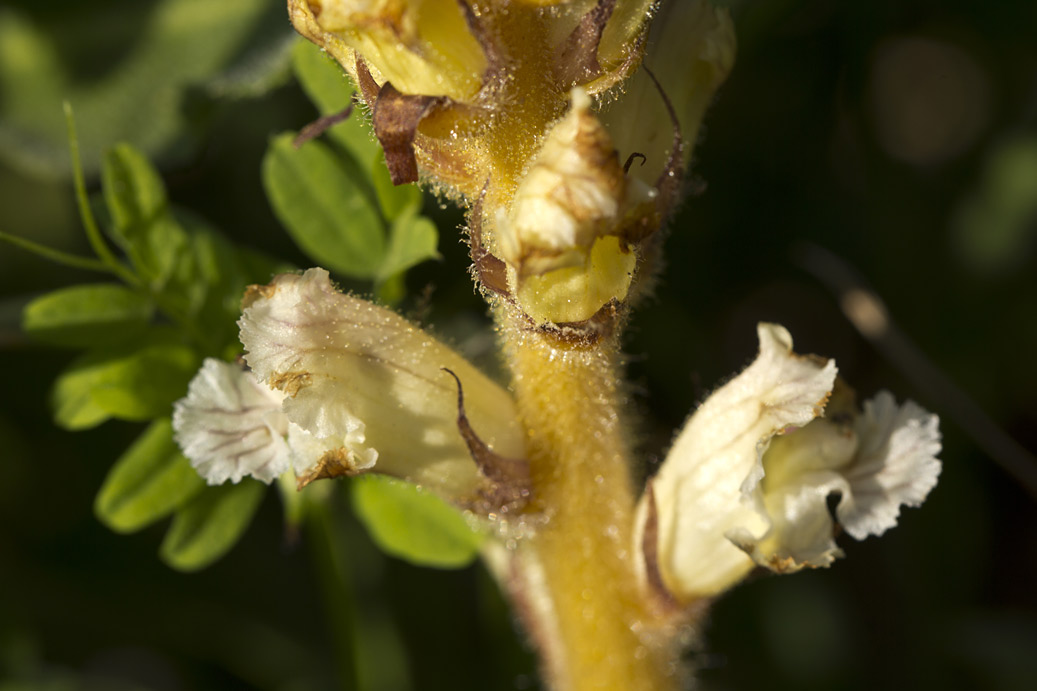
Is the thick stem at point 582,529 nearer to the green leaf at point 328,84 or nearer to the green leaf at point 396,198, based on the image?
the green leaf at point 396,198

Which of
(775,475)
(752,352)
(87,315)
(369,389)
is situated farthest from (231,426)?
(752,352)

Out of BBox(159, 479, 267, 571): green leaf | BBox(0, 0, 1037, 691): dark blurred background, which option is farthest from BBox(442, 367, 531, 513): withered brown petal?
BBox(0, 0, 1037, 691): dark blurred background

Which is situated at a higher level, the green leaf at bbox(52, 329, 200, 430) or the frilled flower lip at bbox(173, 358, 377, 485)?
the frilled flower lip at bbox(173, 358, 377, 485)

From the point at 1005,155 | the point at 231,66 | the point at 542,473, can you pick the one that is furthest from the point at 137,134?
the point at 1005,155

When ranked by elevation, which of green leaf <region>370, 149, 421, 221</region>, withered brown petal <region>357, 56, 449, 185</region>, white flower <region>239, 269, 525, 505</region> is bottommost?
white flower <region>239, 269, 525, 505</region>

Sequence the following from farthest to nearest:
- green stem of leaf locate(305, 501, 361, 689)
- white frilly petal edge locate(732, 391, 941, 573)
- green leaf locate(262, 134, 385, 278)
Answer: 1. green stem of leaf locate(305, 501, 361, 689)
2. green leaf locate(262, 134, 385, 278)
3. white frilly petal edge locate(732, 391, 941, 573)

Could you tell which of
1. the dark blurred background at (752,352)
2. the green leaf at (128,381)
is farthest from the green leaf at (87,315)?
the dark blurred background at (752,352)

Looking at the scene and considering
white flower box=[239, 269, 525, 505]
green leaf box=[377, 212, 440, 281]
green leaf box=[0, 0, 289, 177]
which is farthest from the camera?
green leaf box=[0, 0, 289, 177]

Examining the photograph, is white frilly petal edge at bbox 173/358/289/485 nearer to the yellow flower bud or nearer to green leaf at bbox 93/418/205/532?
green leaf at bbox 93/418/205/532
